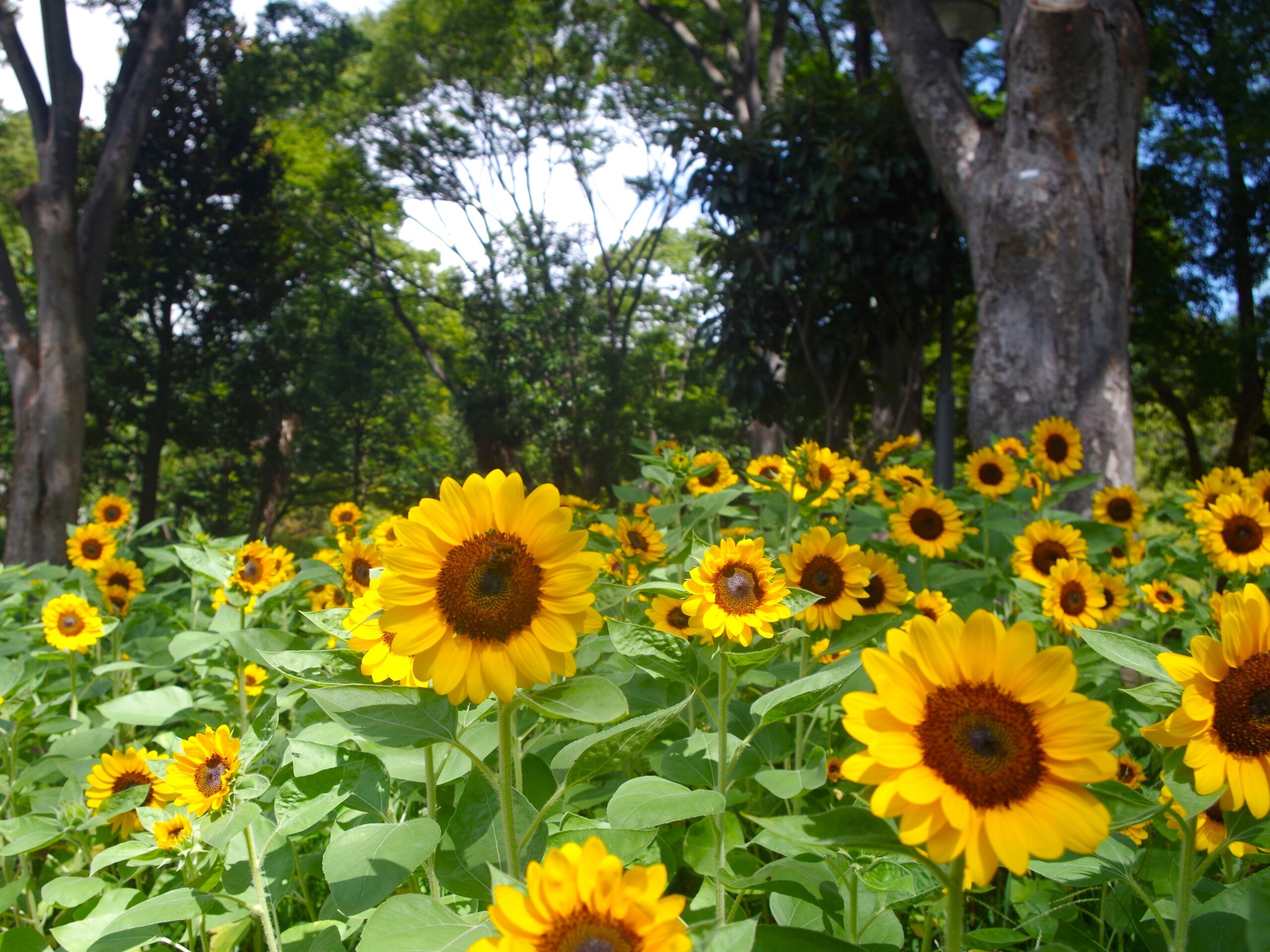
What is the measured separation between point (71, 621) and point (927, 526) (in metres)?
2.51

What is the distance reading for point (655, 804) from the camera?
1.06 meters

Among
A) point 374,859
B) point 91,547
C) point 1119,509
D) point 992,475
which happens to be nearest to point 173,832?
point 374,859

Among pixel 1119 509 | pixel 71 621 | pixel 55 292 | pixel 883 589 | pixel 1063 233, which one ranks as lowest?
pixel 71 621

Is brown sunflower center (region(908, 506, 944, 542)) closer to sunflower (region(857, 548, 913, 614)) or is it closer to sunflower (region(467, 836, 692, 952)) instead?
sunflower (region(857, 548, 913, 614))

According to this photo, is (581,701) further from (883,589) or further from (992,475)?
(992,475)

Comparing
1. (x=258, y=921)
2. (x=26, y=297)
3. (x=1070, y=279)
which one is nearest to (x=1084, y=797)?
(x=258, y=921)

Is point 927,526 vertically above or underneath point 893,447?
underneath

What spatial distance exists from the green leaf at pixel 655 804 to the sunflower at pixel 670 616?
50 cm

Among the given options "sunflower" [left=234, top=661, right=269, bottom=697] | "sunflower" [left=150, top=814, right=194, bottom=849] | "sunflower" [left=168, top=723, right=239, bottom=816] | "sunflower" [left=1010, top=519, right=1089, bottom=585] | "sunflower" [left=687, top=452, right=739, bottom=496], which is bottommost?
"sunflower" [left=150, top=814, right=194, bottom=849]

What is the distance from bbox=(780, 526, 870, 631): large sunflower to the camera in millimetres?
1604

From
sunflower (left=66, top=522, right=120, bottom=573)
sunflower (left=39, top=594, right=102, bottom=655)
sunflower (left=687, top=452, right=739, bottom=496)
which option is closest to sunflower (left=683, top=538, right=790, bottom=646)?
sunflower (left=687, top=452, right=739, bottom=496)

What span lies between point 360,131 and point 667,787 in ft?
61.8

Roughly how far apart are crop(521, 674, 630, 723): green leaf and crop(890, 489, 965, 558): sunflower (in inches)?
63.1

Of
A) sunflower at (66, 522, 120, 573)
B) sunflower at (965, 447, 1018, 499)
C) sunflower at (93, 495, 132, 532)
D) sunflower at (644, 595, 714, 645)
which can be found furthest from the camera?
sunflower at (93, 495, 132, 532)
